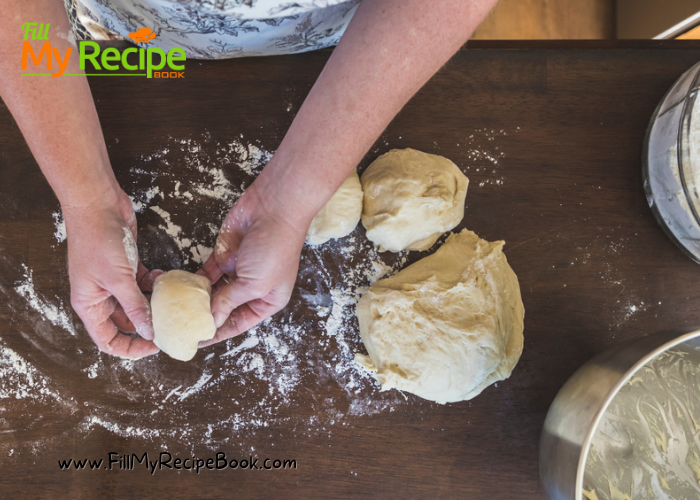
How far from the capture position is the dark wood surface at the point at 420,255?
1.29 m

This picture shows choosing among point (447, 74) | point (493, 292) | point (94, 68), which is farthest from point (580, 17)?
point (94, 68)

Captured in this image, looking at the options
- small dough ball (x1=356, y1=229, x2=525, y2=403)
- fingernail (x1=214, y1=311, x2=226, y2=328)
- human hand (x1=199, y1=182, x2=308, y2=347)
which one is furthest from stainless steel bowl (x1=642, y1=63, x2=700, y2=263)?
fingernail (x1=214, y1=311, x2=226, y2=328)

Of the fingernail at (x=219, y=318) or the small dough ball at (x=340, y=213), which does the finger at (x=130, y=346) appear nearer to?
the fingernail at (x=219, y=318)

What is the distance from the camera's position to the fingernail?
1168mm

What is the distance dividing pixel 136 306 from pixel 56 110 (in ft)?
1.70

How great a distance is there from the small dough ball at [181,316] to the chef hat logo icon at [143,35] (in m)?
0.66

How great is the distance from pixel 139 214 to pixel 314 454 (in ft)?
3.00

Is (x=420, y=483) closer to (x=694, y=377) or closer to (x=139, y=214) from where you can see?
(x=694, y=377)

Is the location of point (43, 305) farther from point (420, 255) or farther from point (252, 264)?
point (420, 255)

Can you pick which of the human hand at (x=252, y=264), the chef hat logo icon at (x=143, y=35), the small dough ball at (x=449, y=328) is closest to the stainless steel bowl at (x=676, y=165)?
the small dough ball at (x=449, y=328)

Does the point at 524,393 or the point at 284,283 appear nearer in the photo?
the point at 284,283

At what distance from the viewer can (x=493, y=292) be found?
125cm

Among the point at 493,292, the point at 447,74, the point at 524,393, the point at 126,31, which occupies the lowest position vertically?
the point at 524,393

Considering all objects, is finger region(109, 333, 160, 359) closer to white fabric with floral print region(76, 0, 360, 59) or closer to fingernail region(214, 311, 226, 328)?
fingernail region(214, 311, 226, 328)
